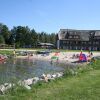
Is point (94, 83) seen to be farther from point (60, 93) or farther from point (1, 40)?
point (1, 40)

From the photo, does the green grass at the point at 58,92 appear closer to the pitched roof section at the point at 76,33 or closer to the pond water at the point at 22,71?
the pond water at the point at 22,71

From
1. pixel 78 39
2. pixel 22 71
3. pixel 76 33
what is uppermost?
pixel 76 33

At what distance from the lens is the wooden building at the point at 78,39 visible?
122375 millimetres

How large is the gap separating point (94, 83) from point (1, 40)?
104m

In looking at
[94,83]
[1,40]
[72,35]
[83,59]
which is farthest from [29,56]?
[94,83]

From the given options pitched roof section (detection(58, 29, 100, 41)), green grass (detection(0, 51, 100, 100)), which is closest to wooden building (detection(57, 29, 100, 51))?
pitched roof section (detection(58, 29, 100, 41))

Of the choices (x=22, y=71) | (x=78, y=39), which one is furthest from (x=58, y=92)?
(x=78, y=39)

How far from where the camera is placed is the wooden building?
4818 inches

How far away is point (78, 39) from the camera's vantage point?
407 feet

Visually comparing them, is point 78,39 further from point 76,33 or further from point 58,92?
point 58,92

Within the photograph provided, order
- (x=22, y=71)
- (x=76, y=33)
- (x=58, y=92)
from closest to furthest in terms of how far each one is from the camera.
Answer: (x=58, y=92)
(x=22, y=71)
(x=76, y=33)

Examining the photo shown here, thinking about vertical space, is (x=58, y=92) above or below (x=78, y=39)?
below

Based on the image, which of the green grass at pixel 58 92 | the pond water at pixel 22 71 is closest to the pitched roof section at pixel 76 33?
the pond water at pixel 22 71

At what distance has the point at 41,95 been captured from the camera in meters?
12.8
